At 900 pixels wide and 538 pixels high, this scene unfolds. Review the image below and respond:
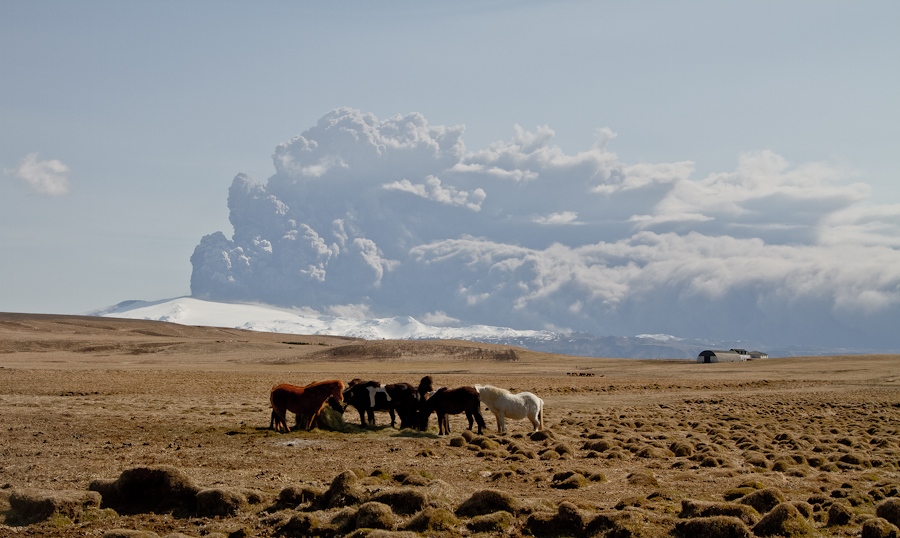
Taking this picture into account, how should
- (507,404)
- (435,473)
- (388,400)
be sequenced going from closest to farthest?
(435,473) → (507,404) → (388,400)

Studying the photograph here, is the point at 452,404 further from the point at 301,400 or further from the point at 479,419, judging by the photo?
the point at 301,400

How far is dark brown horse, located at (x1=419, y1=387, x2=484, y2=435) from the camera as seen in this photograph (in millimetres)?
19094

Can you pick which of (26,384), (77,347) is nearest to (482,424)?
(26,384)

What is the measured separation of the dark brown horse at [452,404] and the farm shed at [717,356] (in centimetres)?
9699

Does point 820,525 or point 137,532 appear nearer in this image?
point 137,532

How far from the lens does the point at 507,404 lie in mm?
19531

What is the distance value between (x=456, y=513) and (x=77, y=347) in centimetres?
10496

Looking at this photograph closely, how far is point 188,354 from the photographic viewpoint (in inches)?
3885

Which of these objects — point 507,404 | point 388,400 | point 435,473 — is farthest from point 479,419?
point 435,473

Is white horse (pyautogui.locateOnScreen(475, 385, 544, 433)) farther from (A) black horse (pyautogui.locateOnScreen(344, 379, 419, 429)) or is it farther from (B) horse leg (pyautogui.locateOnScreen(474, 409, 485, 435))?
(A) black horse (pyautogui.locateOnScreen(344, 379, 419, 429))

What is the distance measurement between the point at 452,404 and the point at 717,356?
332ft

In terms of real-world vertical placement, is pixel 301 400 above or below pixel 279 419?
above

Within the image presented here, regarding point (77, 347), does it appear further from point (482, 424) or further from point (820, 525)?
point (820, 525)

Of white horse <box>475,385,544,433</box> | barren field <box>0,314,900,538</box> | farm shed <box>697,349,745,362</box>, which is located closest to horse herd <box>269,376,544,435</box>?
white horse <box>475,385,544,433</box>
